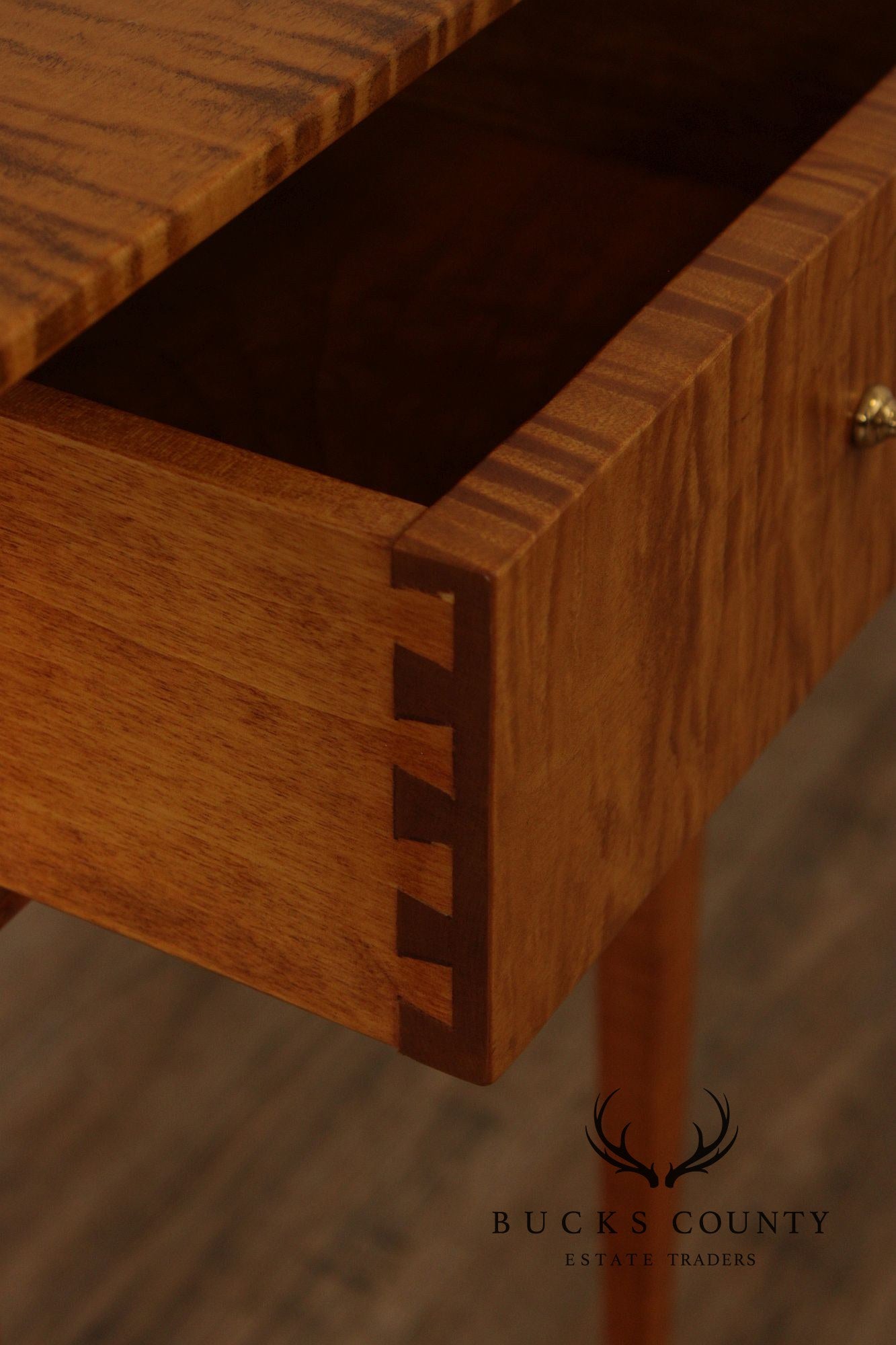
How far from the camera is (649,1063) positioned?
73cm

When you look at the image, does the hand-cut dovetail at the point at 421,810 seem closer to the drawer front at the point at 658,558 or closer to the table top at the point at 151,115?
the drawer front at the point at 658,558

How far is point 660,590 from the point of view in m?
0.47

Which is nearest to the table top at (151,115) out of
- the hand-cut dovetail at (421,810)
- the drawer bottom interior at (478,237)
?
the hand-cut dovetail at (421,810)

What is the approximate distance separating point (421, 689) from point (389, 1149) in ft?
2.06

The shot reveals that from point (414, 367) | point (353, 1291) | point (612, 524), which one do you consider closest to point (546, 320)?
point (414, 367)

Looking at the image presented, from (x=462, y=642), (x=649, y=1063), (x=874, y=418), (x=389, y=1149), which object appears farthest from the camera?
(x=389, y=1149)

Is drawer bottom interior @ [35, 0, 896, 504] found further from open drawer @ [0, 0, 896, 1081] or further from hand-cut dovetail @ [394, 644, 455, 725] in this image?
hand-cut dovetail @ [394, 644, 455, 725]

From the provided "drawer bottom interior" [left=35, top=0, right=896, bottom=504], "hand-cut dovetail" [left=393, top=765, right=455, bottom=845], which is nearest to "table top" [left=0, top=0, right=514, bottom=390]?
"hand-cut dovetail" [left=393, top=765, right=455, bottom=845]

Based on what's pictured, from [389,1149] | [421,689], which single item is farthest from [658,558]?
[389,1149]

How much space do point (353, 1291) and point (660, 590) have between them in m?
0.56

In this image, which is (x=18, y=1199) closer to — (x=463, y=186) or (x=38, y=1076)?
(x=38, y=1076)

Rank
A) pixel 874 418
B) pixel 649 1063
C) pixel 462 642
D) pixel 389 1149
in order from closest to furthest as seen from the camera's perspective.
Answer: pixel 462 642
pixel 874 418
pixel 649 1063
pixel 389 1149

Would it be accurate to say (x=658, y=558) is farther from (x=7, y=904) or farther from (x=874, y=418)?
(x=7, y=904)

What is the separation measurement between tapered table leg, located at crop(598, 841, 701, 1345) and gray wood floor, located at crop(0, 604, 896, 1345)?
119 millimetres
